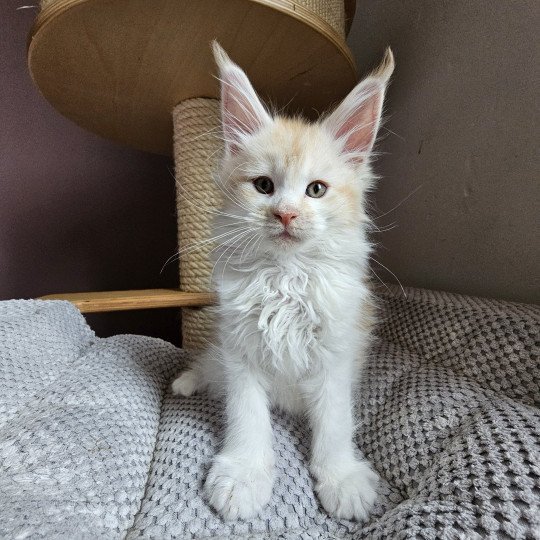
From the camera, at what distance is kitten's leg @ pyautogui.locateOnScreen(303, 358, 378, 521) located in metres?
0.67

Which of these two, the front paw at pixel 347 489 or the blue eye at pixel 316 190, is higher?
the blue eye at pixel 316 190

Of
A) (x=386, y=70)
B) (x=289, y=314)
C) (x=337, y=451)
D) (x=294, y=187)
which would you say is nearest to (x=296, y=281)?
(x=289, y=314)

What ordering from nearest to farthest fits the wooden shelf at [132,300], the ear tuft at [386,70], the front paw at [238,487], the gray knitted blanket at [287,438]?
1. the gray knitted blanket at [287,438]
2. the front paw at [238,487]
3. the ear tuft at [386,70]
4. the wooden shelf at [132,300]

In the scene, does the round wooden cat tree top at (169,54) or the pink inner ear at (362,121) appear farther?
the round wooden cat tree top at (169,54)

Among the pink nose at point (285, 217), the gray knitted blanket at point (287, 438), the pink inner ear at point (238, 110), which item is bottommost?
the gray knitted blanket at point (287, 438)

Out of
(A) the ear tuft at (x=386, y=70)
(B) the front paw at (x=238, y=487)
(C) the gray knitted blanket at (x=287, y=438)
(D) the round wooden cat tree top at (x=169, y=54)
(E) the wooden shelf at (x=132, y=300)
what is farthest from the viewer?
(E) the wooden shelf at (x=132, y=300)

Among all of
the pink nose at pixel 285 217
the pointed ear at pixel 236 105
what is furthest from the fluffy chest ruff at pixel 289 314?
the pointed ear at pixel 236 105

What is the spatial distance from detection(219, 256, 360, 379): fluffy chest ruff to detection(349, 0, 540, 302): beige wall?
52cm

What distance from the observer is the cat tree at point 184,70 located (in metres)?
0.99

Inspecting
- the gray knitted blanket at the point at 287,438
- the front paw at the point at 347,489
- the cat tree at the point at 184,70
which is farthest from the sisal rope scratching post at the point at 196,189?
the front paw at the point at 347,489

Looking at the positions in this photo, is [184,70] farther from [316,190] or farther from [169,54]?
[316,190]

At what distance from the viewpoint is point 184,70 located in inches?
48.0

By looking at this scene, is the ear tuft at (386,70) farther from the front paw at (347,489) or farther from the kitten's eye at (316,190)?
the front paw at (347,489)

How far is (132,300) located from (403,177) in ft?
3.34
